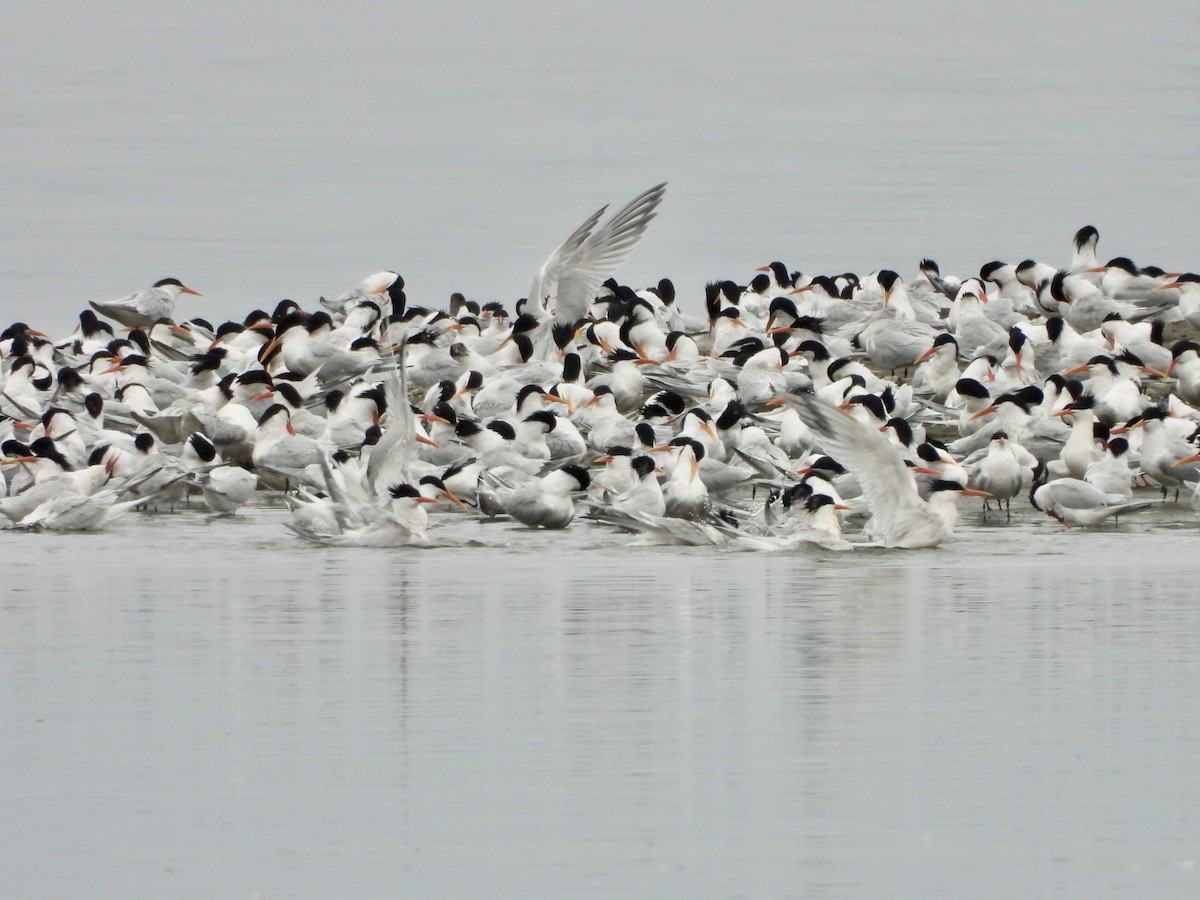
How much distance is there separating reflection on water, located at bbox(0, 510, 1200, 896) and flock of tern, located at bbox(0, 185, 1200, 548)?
1.09m

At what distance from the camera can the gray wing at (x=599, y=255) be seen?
15164 millimetres

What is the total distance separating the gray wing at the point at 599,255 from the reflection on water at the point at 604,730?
20.5 ft

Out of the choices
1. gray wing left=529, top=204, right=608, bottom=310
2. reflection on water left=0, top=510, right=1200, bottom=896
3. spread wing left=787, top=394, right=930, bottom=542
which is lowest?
reflection on water left=0, top=510, right=1200, bottom=896

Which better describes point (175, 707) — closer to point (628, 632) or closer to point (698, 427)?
point (628, 632)

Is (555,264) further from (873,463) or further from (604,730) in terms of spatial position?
(604,730)

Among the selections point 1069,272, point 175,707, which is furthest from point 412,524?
point 1069,272

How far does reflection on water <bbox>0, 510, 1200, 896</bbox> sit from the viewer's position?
514 centimetres

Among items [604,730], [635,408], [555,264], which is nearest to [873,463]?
[604,730]

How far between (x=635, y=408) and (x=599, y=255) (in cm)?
152

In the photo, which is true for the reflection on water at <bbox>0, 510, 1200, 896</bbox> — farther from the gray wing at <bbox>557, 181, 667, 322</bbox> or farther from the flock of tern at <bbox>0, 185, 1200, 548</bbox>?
the gray wing at <bbox>557, 181, 667, 322</bbox>

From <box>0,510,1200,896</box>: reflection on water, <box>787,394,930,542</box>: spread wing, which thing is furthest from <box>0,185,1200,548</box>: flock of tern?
<box>0,510,1200,896</box>: reflection on water

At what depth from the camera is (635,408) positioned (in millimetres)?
14227

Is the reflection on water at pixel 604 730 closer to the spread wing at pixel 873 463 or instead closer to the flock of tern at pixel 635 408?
the spread wing at pixel 873 463

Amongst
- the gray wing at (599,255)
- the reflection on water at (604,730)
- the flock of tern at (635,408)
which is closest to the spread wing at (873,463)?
the flock of tern at (635,408)
